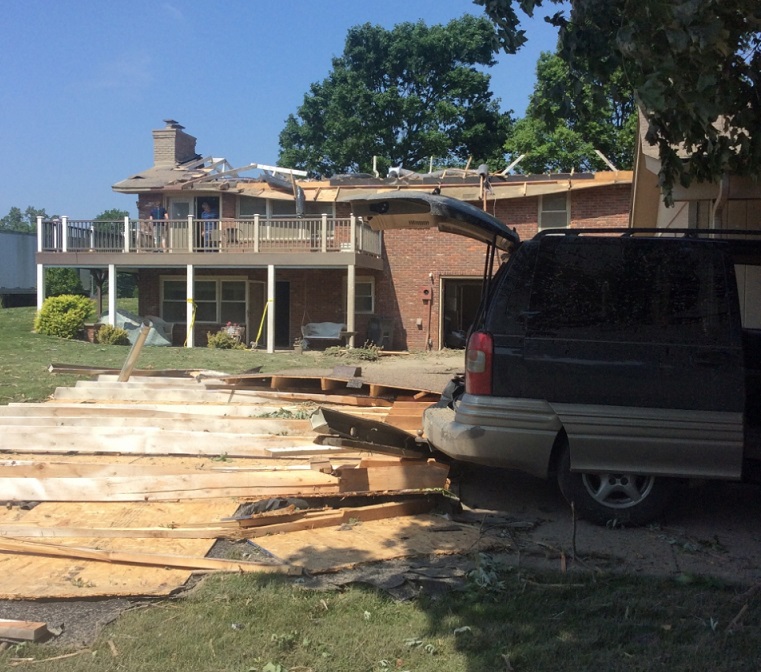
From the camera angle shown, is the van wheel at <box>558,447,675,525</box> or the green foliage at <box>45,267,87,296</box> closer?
the van wheel at <box>558,447,675,525</box>

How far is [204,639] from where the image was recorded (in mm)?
3635

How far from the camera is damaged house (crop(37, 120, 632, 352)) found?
891 inches

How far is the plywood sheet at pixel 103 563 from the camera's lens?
420cm

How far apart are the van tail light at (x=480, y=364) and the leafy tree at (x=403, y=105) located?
34.8 metres

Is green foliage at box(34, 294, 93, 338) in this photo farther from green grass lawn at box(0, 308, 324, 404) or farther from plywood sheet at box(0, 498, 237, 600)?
plywood sheet at box(0, 498, 237, 600)

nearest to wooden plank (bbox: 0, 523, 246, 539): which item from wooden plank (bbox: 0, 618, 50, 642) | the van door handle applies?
wooden plank (bbox: 0, 618, 50, 642)

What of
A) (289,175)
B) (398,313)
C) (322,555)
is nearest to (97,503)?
(322,555)

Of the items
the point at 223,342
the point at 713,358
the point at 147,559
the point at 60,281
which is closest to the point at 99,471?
the point at 147,559

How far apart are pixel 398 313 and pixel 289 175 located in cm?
597

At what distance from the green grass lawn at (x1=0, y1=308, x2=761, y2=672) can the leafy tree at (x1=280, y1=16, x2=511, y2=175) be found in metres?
36.1

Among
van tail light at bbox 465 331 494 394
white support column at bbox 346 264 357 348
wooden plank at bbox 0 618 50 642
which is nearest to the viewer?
wooden plank at bbox 0 618 50 642

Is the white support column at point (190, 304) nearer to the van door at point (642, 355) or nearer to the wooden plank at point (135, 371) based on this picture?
the wooden plank at point (135, 371)

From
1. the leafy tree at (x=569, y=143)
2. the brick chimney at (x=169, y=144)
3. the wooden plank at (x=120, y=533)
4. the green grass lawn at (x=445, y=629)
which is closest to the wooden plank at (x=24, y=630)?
the green grass lawn at (x=445, y=629)

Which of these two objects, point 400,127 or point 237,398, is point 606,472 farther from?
point 400,127
